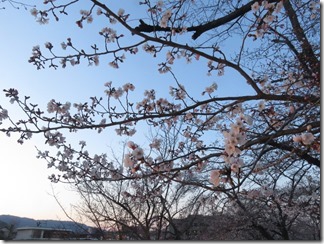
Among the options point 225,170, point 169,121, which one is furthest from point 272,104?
point 225,170

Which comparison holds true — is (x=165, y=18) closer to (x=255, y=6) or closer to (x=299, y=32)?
(x=255, y=6)

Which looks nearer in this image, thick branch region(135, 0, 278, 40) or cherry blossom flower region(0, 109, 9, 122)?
thick branch region(135, 0, 278, 40)

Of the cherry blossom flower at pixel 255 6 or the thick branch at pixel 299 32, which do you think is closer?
the cherry blossom flower at pixel 255 6

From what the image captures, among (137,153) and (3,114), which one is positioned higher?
(3,114)

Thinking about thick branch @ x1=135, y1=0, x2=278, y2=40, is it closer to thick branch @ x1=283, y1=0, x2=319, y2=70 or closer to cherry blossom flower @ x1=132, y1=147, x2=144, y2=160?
thick branch @ x1=283, y1=0, x2=319, y2=70

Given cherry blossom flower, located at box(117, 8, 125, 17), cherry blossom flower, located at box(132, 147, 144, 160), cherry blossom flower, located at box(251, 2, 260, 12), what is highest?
cherry blossom flower, located at box(251, 2, 260, 12)

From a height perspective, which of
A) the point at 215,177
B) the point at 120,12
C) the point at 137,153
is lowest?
the point at 215,177

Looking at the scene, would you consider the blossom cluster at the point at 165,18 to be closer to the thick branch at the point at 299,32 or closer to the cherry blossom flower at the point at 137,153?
the cherry blossom flower at the point at 137,153

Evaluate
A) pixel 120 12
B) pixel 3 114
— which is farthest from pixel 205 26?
pixel 3 114

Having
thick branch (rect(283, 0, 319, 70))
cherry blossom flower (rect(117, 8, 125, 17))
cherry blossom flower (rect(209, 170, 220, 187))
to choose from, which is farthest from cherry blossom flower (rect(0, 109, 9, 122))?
thick branch (rect(283, 0, 319, 70))

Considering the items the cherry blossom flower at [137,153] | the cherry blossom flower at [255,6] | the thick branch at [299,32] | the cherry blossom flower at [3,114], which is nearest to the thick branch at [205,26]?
the cherry blossom flower at [255,6]

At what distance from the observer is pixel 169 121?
13.1 ft

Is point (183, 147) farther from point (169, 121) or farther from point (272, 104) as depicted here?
point (272, 104)

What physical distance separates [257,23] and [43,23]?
82.2 inches
